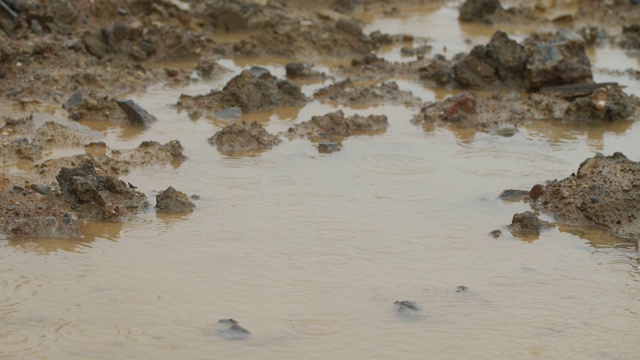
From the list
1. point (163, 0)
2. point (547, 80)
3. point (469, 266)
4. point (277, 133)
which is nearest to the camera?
point (469, 266)

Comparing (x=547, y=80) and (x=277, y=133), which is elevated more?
(x=547, y=80)

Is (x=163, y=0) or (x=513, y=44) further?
(x=163, y=0)

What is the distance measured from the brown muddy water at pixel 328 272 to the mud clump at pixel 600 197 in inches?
8.7

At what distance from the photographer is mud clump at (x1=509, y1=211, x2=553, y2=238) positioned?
276 inches

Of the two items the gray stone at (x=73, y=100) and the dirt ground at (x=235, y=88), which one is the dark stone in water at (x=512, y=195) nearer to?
the dirt ground at (x=235, y=88)

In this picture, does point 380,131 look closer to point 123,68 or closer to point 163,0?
point 123,68

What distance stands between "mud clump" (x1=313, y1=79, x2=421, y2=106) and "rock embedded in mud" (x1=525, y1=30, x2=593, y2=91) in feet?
5.32

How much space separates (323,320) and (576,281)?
74.6 inches

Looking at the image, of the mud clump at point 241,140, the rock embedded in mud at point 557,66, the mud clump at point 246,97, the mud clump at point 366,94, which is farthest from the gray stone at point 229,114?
the rock embedded in mud at point 557,66

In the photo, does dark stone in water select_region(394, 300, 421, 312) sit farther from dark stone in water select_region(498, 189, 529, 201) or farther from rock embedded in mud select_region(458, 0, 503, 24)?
rock embedded in mud select_region(458, 0, 503, 24)

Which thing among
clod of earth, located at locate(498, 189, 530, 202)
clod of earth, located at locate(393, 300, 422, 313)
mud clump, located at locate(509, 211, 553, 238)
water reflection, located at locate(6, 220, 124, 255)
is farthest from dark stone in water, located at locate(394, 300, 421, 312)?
clod of earth, located at locate(498, 189, 530, 202)

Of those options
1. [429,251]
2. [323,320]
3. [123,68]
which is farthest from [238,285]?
[123,68]

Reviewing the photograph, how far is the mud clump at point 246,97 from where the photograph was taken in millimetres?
10633

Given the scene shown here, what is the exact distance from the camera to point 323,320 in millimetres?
5426
